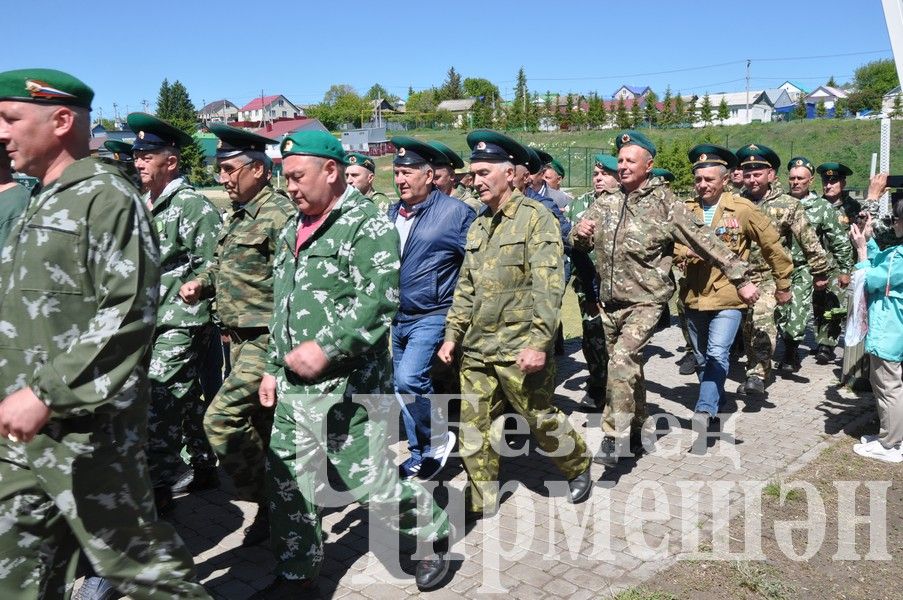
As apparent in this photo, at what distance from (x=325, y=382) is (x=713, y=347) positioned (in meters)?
3.60

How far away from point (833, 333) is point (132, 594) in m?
8.02

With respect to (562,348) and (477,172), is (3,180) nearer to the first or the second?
(477,172)

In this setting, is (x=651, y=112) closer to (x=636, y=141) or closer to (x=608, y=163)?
(x=608, y=163)

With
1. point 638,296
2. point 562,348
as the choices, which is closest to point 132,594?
point 638,296

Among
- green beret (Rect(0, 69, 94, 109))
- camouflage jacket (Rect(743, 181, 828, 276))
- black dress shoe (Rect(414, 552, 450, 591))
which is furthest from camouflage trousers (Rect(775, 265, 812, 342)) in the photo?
green beret (Rect(0, 69, 94, 109))

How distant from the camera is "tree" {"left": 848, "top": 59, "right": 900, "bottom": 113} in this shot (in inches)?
2822

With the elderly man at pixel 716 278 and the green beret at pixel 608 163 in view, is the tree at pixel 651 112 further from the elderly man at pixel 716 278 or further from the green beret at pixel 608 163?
the elderly man at pixel 716 278

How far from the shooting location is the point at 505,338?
4527 millimetres

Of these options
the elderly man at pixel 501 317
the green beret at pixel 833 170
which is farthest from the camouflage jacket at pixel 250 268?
the green beret at pixel 833 170

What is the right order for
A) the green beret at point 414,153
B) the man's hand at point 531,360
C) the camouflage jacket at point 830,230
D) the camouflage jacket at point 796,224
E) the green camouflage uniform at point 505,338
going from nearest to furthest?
the man's hand at point 531,360 → the green camouflage uniform at point 505,338 → the green beret at point 414,153 → the camouflage jacket at point 796,224 → the camouflage jacket at point 830,230

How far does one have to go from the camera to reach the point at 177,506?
5.02 meters

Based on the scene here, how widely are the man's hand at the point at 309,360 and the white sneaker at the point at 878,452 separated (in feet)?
14.3

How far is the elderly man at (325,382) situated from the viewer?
12.1 ft

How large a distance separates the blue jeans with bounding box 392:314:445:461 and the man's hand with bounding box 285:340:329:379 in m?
1.84
